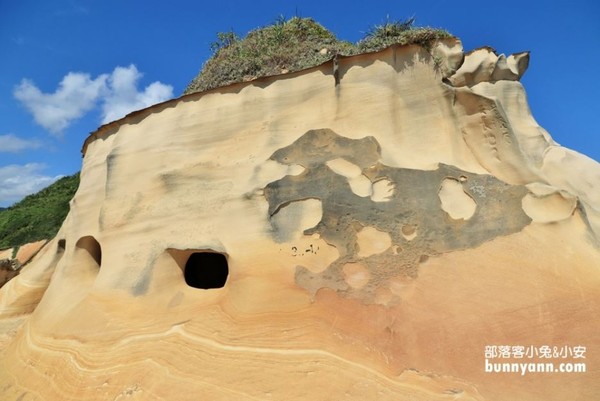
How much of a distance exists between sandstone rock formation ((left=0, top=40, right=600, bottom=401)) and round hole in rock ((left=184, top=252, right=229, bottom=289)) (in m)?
0.03

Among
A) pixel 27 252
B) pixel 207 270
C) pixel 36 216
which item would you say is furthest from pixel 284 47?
pixel 36 216

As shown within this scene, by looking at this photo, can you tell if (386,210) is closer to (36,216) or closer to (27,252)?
(27,252)

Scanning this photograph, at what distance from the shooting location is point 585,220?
4637mm

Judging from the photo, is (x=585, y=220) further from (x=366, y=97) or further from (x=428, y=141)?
(x=366, y=97)

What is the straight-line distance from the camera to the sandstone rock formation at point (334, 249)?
3.89 m

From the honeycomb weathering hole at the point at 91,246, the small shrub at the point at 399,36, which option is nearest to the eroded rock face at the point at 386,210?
the small shrub at the point at 399,36

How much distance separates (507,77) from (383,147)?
2.30 metres

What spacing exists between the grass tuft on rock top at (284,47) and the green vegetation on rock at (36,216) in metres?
12.3

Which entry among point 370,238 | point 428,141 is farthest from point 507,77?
point 370,238

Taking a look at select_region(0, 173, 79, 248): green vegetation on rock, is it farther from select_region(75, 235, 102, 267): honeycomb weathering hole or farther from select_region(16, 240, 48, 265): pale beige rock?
select_region(75, 235, 102, 267): honeycomb weathering hole

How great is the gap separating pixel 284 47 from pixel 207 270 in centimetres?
434

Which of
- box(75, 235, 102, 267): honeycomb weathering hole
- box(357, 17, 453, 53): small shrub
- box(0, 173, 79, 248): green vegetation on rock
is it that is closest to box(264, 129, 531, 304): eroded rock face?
box(357, 17, 453, 53): small shrub

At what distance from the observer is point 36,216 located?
19766 mm

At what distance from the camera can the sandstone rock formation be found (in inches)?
153
